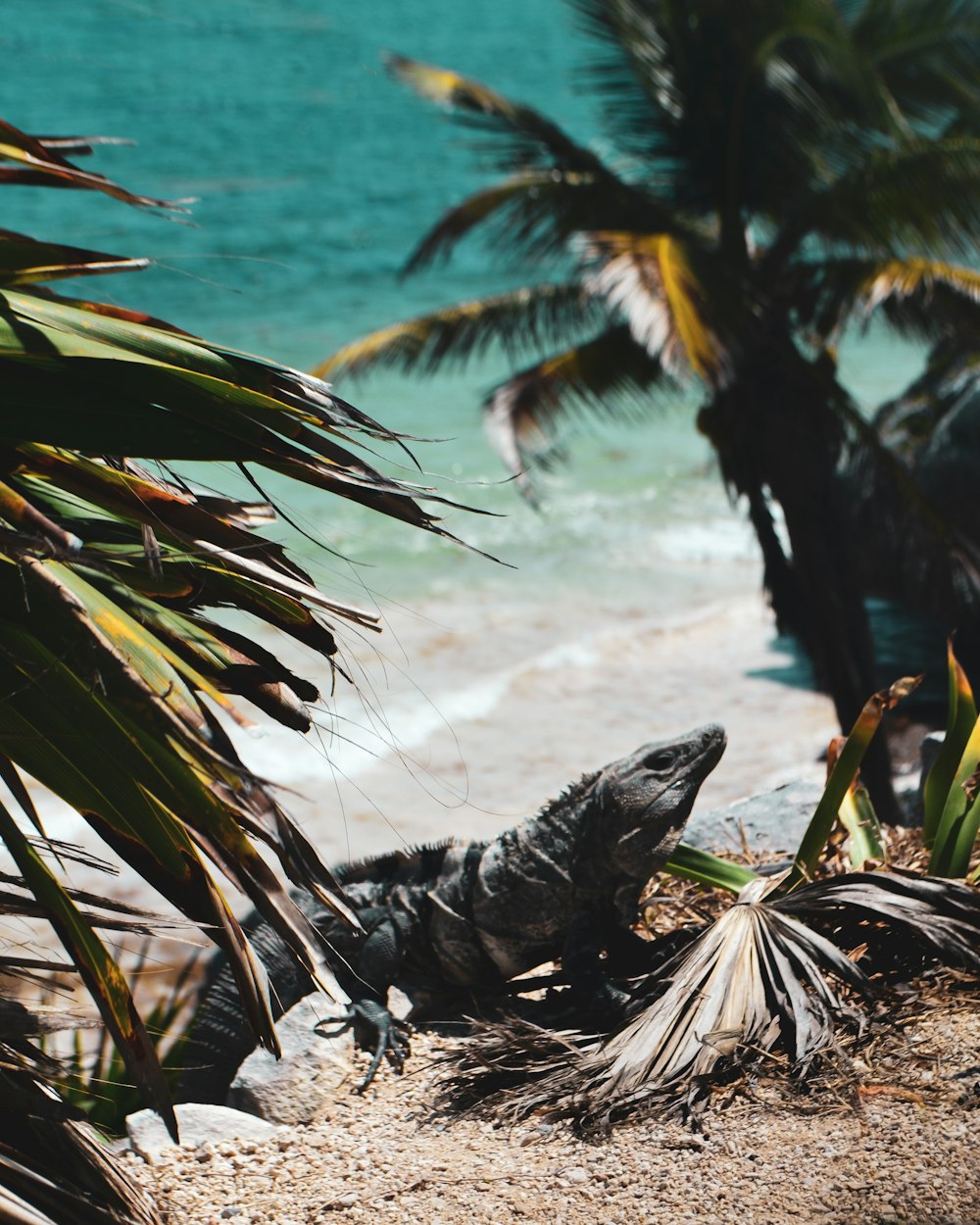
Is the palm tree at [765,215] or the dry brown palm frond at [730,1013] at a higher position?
the palm tree at [765,215]

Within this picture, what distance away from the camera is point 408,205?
36.1 m

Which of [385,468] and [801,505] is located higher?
[385,468]

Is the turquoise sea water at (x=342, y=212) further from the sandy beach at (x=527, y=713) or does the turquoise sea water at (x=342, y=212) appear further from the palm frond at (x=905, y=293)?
the palm frond at (x=905, y=293)

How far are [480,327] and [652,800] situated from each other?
5376mm

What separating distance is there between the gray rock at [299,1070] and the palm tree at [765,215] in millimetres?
4380

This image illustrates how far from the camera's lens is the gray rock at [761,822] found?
191 inches

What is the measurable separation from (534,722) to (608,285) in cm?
576

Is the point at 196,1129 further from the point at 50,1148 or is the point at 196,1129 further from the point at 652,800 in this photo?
the point at 652,800

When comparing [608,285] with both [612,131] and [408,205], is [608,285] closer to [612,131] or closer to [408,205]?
[612,131]

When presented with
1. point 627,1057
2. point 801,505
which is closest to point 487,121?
point 801,505

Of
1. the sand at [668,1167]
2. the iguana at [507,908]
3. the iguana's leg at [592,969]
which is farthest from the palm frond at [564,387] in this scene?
the sand at [668,1167]

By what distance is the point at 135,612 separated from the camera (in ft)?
6.28

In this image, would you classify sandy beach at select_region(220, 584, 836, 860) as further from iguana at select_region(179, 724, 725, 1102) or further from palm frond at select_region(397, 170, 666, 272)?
iguana at select_region(179, 724, 725, 1102)

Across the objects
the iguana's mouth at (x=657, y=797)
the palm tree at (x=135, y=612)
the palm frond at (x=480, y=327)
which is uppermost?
the palm frond at (x=480, y=327)
